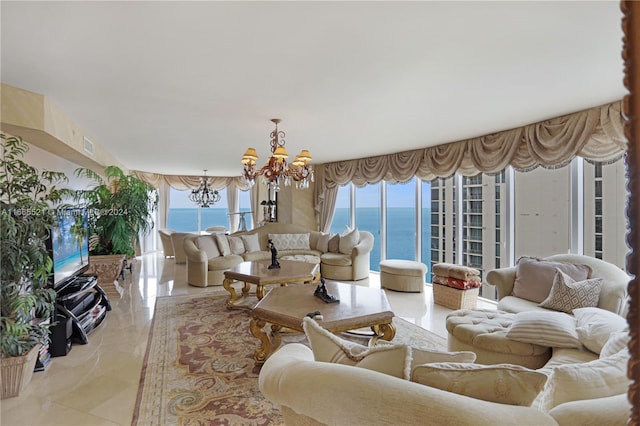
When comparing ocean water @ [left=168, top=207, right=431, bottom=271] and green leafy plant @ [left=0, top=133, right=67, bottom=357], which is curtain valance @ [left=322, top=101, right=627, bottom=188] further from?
green leafy plant @ [left=0, top=133, right=67, bottom=357]

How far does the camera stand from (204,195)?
32.4 ft

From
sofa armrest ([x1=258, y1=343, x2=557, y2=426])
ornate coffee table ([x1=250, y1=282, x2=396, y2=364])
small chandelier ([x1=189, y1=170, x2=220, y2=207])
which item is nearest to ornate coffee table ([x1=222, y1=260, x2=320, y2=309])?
ornate coffee table ([x1=250, y1=282, x2=396, y2=364])

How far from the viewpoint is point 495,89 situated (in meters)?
2.78

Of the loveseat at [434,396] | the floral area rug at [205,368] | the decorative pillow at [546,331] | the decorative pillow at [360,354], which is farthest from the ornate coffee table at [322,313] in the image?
the loveseat at [434,396]

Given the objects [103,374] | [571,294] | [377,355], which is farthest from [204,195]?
[377,355]

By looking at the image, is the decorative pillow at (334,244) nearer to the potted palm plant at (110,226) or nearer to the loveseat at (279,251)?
the loveseat at (279,251)

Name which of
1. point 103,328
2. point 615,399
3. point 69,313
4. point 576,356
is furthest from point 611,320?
point 103,328

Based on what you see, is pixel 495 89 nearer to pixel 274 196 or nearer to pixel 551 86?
pixel 551 86

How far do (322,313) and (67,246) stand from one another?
2.89 metres

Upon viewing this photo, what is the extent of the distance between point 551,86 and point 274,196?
676 centimetres

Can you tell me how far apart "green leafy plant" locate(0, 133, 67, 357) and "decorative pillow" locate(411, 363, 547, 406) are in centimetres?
278

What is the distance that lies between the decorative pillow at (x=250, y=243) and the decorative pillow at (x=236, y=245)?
0.09 meters

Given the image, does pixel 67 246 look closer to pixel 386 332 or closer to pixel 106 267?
pixel 106 267

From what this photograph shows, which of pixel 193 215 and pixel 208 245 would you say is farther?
pixel 193 215
